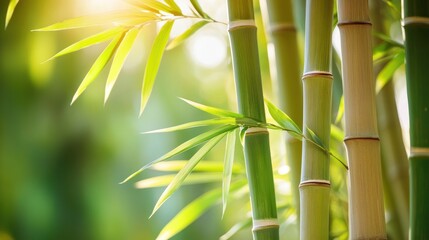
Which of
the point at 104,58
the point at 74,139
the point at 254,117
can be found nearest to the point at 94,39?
the point at 104,58

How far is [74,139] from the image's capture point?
2.42 metres

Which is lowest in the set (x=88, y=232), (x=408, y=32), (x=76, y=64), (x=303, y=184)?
(x=88, y=232)

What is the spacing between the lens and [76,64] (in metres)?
2.45

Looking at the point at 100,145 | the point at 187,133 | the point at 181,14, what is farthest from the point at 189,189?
the point at 181,14

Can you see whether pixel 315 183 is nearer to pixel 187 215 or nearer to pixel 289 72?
pixel 289 72

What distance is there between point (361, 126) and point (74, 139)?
5.79ft

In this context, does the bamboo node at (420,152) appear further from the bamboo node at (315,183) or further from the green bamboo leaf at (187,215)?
the green bamboo leaf at (187,215)

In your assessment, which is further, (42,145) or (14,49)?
(42,145)

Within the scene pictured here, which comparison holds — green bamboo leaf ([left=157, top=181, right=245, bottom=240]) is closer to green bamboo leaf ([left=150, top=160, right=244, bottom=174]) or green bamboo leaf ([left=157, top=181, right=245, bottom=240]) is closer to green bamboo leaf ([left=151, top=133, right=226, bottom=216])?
green bamboo leaf ([left=150, top=160, right=244, bottom=174])

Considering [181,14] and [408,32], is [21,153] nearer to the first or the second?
[181,14]

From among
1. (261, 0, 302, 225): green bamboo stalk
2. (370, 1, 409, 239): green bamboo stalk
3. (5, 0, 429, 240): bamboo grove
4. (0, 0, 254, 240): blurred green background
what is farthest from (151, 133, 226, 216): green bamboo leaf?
(0, 0, 254, 240): blurred green background

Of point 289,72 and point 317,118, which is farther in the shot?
point 289,72

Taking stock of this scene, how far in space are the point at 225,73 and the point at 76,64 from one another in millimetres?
571

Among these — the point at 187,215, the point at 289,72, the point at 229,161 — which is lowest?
the point at 187,215
